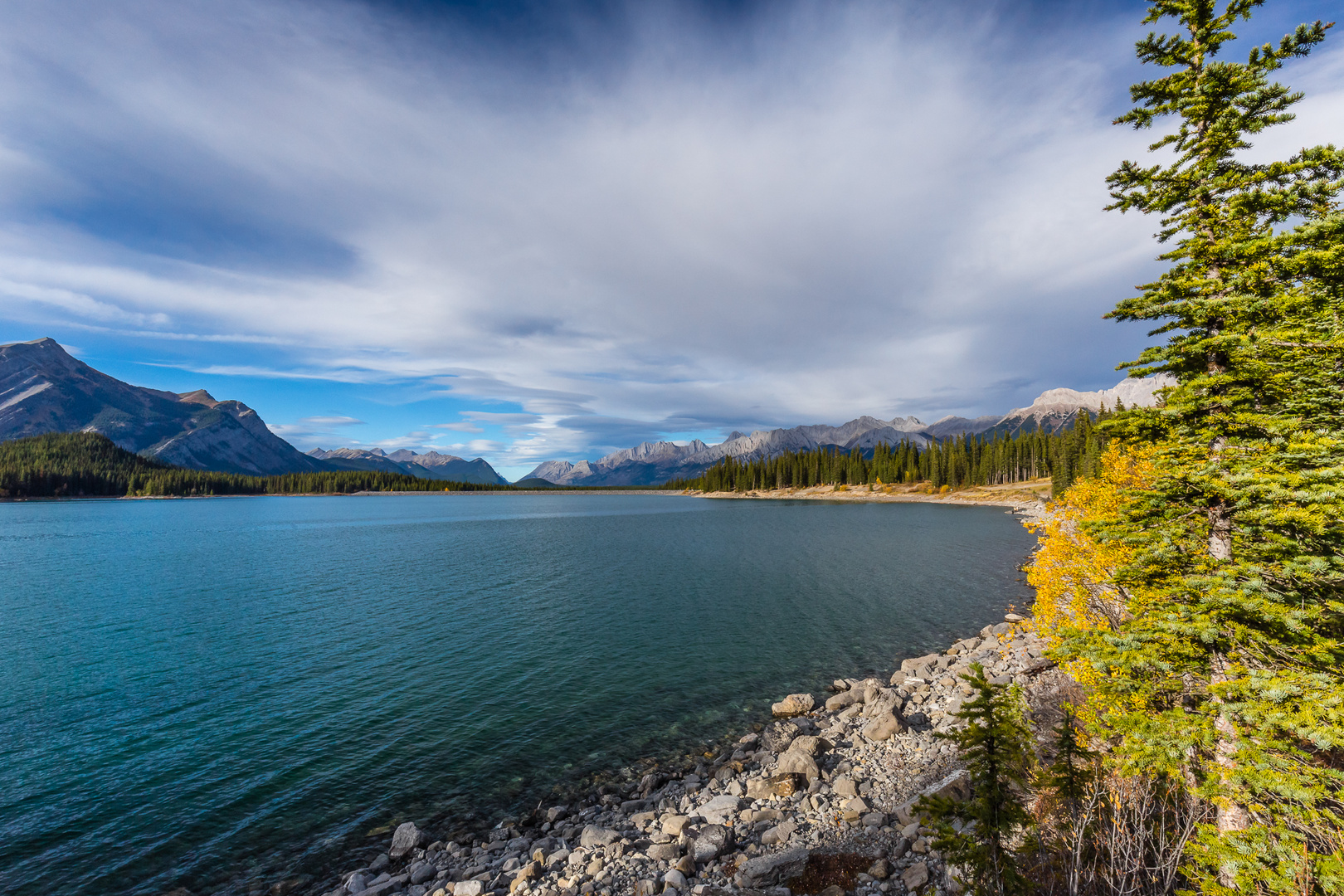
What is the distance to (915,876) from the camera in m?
11.2

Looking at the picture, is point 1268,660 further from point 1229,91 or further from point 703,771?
point 703,771

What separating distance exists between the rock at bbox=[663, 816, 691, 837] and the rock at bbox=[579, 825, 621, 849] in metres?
1.41

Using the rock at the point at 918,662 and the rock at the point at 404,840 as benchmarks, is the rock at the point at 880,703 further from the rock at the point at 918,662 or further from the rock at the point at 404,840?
the rock at the point at 404,840

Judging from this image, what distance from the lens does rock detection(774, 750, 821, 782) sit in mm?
17438

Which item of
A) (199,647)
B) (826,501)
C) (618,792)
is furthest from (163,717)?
(826,501)

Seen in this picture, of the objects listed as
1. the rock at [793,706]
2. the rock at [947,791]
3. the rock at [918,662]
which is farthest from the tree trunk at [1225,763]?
the rock at [918,662]

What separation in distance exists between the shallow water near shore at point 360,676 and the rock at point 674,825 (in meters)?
5.51

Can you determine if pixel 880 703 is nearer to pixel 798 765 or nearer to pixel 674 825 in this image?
pixel 798 765

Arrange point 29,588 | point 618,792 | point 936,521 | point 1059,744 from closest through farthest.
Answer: point 1059,744
point 618,792
point 29,588
point 936,521

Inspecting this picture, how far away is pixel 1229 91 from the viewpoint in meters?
12.4

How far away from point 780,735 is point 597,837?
955cm

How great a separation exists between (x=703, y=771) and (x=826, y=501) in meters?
171

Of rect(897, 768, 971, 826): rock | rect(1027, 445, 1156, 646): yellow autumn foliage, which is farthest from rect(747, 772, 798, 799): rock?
rect(1027, 445, 1156, 646): yellow autumn foliage

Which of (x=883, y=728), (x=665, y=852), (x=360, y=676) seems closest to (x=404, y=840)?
(x=665, y=852)
